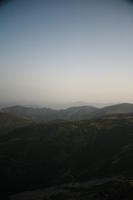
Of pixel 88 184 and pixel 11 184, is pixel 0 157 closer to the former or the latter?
pixel 11 184

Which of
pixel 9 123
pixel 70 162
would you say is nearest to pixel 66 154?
pixel 70 162

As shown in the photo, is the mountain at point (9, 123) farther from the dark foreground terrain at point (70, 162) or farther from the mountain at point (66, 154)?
the mountain at point (66, 154)

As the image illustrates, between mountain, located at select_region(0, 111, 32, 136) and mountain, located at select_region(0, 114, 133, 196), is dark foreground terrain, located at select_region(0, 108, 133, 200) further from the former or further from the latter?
mountain, located at select_region(0, 111, 32, 136)

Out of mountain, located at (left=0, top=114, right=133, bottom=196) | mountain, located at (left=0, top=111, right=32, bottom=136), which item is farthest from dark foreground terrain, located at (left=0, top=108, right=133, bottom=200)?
mountain, located at (left=0, top=111, right=32, bottom=136)

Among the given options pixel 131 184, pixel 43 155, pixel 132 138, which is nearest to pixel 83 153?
pixel 43 155

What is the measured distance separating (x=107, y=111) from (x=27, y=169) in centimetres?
13680

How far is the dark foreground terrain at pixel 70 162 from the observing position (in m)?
44.2

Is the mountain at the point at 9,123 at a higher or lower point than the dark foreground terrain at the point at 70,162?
higher

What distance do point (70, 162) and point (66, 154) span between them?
5.00m

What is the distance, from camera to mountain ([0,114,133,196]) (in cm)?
5759

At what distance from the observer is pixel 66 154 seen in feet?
237

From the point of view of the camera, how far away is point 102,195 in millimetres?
36188

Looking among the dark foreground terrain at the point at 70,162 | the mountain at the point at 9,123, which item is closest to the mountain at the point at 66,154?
the dark foreground terrain at the point at 70,162

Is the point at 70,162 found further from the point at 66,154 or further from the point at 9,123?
the point at 9,123
